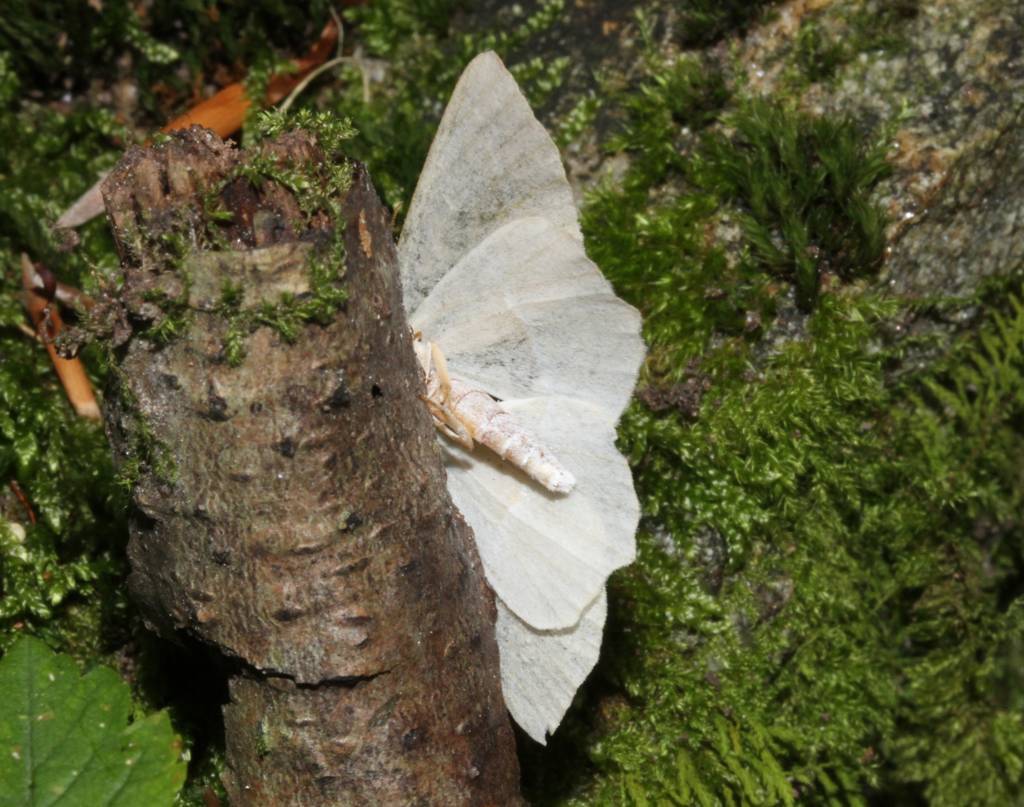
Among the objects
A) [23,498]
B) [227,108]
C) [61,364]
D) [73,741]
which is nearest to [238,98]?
[227,108]

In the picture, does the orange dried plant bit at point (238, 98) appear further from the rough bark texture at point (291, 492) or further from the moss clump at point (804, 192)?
the rough bark texture at point (291, 492)

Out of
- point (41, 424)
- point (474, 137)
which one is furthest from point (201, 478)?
point (41, 424)

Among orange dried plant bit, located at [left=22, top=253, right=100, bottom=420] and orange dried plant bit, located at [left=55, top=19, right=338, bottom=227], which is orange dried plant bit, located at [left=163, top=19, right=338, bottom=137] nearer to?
orange dried plant bit, located at [left=55, top=19, right=338, bottom=227]

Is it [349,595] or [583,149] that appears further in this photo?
[583,149]

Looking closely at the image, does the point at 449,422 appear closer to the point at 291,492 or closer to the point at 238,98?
the point at 291,492

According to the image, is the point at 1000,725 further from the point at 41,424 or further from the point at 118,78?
the point at 118,78

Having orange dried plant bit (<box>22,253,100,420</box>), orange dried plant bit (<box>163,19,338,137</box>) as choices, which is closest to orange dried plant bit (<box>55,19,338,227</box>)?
orange dried plant bit (<box>163,19,338,137</box>)
